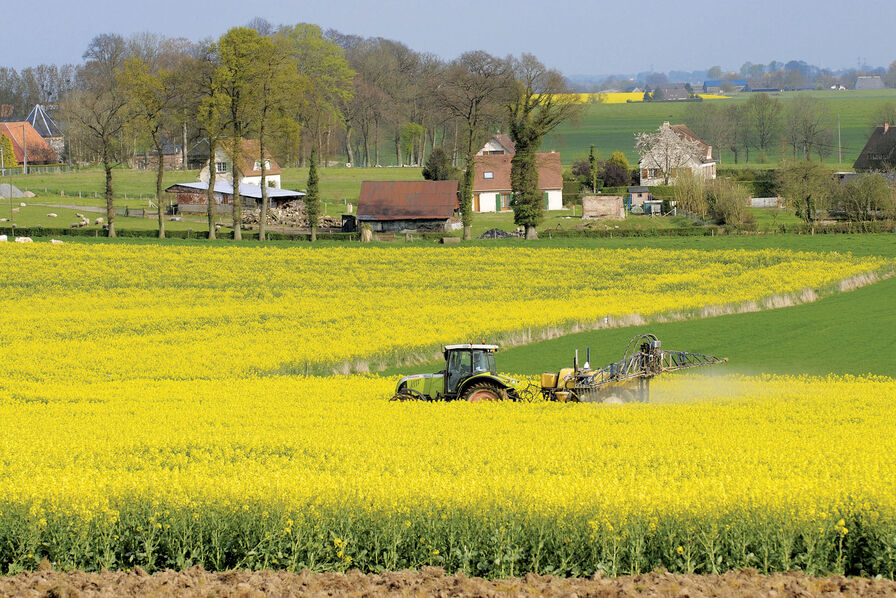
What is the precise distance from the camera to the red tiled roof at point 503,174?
115438 millimetres

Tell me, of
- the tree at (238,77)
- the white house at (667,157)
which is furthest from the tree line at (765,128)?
the tree at (238,77)

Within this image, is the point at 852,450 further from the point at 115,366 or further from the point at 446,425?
the point at 115,366

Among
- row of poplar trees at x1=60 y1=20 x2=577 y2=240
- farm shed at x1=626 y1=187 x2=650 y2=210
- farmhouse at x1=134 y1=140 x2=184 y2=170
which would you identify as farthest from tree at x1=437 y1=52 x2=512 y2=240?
farmhouse at x1=134 y1=140 x2=184 y2=170

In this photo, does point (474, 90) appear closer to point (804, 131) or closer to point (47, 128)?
point (804, 131)

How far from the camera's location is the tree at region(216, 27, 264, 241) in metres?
83.1

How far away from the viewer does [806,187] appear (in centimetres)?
9938

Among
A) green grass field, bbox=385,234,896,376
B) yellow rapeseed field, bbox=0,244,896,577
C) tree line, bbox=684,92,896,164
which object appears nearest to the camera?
yellow rapeseed field, bbox=0,244,896,577

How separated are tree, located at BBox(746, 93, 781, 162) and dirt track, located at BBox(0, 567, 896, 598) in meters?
173

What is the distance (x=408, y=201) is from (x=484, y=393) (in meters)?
69.7

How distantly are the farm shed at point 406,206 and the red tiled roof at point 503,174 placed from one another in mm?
18405

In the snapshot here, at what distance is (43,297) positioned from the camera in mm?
53250

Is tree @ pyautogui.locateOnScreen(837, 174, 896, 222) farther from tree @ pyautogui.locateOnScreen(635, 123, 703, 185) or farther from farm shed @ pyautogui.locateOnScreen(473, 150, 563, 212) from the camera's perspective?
tree @ pyautogui.locateOnScreen(635, 123, 703, 185)

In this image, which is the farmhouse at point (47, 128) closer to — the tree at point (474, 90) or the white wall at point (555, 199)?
the white wall at point (555, 199)

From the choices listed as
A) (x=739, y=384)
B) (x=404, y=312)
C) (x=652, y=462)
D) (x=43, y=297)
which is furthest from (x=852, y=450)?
(x=43, y=297)
